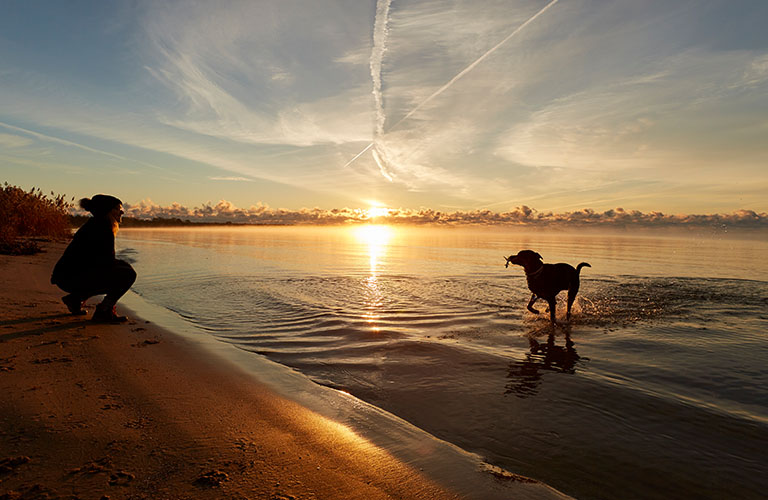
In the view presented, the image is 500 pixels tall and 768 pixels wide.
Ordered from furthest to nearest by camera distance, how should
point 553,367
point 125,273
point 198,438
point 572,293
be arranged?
1. point 572,293
2. point 125,273
3. point 553,367
4. point 198,438

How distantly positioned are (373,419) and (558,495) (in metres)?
1.98

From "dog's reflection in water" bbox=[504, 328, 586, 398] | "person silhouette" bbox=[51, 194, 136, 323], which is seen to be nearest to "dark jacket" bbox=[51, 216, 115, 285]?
"person silhouette" bbox=[51, 194, 136, 323]

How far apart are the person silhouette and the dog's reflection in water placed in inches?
318

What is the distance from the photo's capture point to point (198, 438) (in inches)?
136

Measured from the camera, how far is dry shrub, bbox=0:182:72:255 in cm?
2306

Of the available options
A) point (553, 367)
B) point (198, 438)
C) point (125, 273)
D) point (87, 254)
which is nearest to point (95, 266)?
point (87, 254)

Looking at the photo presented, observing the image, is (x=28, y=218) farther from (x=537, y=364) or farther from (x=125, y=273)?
(x=537, y=364)

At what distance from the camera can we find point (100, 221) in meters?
8.20

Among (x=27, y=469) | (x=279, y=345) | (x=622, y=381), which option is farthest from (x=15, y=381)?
(x=622, y=381)

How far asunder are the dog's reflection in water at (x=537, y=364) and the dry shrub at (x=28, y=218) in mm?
24414

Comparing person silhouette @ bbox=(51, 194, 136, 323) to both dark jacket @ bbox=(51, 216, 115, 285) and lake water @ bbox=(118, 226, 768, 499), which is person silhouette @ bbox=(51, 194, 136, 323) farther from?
lake water @ bbox=(118, 226, 768, 499)

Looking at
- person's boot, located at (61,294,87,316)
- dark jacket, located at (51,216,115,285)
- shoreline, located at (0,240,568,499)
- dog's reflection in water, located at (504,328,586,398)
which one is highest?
dark jacket, located at (51,216,115,285)

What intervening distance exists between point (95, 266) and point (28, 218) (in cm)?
2970

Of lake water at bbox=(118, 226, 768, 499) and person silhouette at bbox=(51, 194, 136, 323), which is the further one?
person silhouette at bbox=(51, 194, 136, 323)
